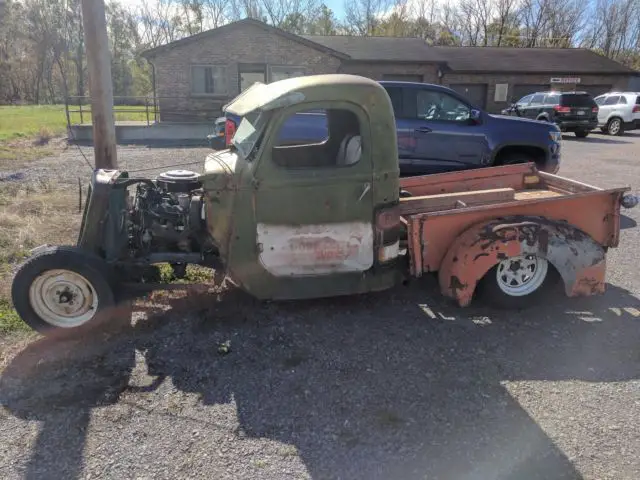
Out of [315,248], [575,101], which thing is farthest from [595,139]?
[315,248]

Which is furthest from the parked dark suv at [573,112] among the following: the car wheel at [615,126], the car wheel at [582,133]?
the car wheel at [615,126]

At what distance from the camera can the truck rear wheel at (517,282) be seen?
471 cm

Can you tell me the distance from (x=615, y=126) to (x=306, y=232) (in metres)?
23.2

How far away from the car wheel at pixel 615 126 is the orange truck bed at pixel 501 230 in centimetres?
2111

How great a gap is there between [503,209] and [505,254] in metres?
0.47

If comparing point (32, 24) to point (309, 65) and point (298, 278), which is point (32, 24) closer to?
point (309, 65)

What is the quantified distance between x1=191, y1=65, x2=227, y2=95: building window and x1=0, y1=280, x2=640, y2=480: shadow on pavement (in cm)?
1861

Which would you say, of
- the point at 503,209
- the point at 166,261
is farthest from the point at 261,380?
the point at 503,209

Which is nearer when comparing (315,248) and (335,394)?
(335,394)

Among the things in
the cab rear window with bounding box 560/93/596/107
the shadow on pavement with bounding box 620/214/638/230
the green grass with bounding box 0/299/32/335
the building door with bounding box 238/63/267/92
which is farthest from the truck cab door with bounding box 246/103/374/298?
the cab rear window with bounding box 560/93/596/107

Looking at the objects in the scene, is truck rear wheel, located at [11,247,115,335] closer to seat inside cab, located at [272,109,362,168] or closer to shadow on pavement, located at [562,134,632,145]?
seat inside cab, located at [272,109,362,168]

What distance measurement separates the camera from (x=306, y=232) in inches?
166

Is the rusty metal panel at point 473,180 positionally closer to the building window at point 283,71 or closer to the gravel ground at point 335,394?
the gravel ground at point 335,394

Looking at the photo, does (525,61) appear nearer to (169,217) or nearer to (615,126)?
(615,126)
